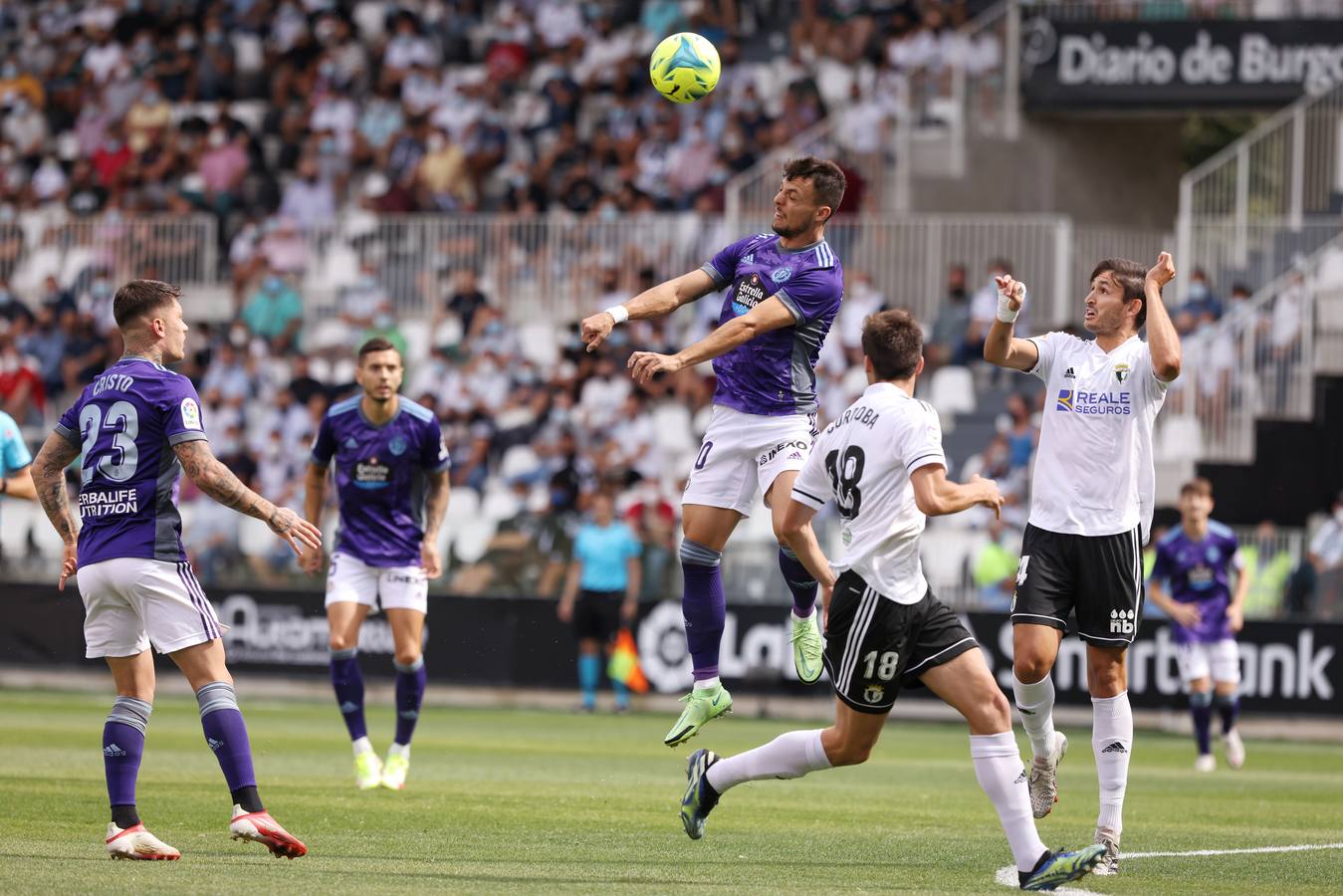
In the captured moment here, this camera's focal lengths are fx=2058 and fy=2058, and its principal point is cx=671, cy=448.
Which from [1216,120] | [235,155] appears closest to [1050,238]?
[235,155]

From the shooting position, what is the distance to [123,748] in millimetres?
9570

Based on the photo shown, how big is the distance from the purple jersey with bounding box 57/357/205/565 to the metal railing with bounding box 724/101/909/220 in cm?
1870

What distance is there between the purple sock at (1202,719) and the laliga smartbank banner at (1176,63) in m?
12.3

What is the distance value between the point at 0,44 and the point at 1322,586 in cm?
2514

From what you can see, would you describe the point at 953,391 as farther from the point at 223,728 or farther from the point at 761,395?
the point at 223,728

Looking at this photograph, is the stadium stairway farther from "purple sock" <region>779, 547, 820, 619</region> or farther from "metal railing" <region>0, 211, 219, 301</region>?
"metal railing" <region>0, 211, 219, 301</region>

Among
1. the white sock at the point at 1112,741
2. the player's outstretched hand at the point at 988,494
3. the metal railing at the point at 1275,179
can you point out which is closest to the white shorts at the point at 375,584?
the white sock at the point at 1112,741

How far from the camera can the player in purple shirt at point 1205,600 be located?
18266 mm

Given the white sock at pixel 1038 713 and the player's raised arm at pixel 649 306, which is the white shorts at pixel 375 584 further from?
the white sock at pixel 1038 713

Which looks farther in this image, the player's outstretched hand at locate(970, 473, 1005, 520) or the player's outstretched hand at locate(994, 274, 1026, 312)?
the player's outstretched hand at locate(994, 274, 1026, 312)

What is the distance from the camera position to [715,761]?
9.85 m

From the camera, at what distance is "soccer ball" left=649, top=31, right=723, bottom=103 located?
1089 centimetres

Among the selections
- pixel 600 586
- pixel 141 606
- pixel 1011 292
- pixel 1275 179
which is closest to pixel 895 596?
pixel 1011 292

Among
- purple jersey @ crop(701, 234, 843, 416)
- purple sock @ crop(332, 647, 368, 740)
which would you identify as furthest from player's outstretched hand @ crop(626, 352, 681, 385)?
purple sock @ crop(332, 647, 368, 740)
